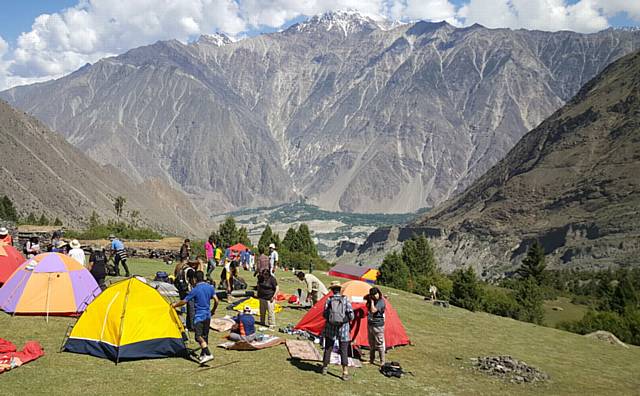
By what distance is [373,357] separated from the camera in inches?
627

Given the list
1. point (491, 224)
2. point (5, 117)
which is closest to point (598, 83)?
point (491, 224)

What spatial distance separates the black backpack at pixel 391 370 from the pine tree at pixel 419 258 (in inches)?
2114

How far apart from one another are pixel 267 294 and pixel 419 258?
5547 cm

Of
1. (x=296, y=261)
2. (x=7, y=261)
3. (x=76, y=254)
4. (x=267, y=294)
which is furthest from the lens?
(x=296, y=261)

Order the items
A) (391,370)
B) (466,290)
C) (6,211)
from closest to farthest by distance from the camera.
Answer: (391,370)
(466,290)
(6,211)

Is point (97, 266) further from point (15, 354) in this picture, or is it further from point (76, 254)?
point (15, 354)

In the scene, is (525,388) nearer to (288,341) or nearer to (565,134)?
(288,341)

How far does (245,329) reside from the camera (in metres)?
16.4

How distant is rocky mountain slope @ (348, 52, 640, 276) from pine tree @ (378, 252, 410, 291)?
195 feet

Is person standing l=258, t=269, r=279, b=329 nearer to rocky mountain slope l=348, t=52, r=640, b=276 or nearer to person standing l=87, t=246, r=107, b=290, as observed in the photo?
person standing l=87, t=246, r=107, b=290

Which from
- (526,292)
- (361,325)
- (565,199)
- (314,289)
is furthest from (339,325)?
(565,199)

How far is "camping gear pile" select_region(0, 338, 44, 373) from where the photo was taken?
41.7 feet

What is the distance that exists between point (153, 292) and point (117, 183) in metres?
180

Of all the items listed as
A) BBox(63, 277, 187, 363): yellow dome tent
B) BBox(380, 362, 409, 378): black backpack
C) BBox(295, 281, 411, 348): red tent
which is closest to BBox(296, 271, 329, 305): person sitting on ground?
BBox(295, 281, 411, 348): red tent
